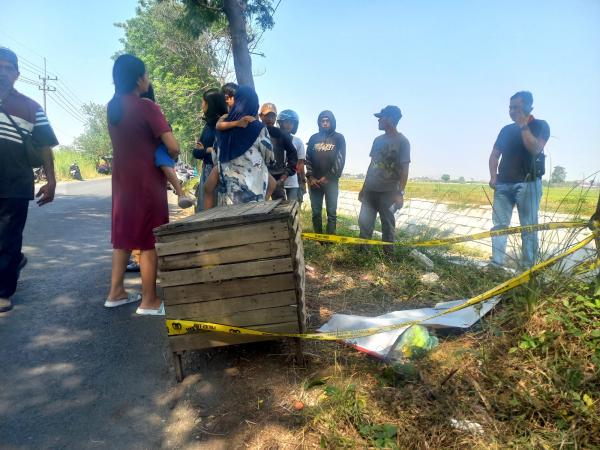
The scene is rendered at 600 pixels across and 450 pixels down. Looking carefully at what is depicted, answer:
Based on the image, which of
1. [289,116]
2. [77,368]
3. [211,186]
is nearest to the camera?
[77,368]

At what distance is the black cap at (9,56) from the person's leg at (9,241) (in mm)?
1104

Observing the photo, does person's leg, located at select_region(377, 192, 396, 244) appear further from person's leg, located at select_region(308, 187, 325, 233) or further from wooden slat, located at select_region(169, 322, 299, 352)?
wooden slat, located at select_region(169, 322, 299, 352)

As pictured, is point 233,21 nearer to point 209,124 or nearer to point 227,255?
point 209,124

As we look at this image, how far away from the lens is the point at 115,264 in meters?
3.01

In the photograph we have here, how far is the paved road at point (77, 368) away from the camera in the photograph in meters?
1.83

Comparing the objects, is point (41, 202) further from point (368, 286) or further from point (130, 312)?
point (368, 286)

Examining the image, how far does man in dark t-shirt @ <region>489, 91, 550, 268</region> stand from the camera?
4.07 m

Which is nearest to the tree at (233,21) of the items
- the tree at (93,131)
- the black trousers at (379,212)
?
the black trousers at (379,212)

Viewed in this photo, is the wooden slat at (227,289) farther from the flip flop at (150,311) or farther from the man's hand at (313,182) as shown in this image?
the man's hand at (313,182)

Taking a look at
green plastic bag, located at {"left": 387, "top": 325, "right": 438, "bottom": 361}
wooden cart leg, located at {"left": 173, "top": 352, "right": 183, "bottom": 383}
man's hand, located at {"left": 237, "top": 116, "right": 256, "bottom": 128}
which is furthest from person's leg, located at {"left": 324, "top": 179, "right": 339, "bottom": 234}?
wooden cart leg, located at {"left": 173, "top": 352, "right": 183, "bottom": 383}

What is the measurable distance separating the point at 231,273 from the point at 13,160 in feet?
7.60

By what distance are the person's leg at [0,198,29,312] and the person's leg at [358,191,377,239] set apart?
12.0ft

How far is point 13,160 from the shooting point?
3.01 metres

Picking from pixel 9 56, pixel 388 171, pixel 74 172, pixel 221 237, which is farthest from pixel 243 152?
pixel 74 172
